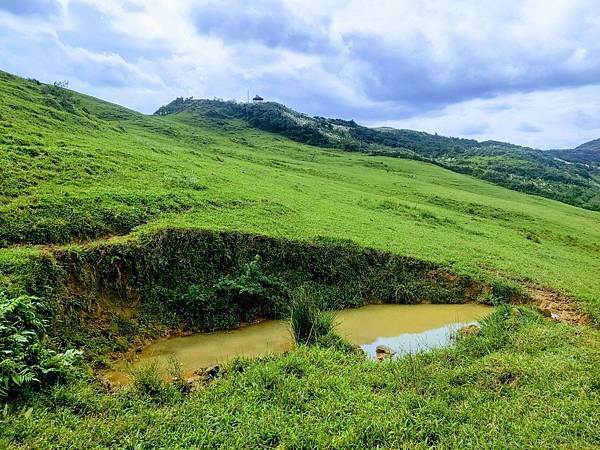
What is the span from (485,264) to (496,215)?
16979mm

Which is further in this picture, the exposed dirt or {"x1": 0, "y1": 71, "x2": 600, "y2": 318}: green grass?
the exposed dirt

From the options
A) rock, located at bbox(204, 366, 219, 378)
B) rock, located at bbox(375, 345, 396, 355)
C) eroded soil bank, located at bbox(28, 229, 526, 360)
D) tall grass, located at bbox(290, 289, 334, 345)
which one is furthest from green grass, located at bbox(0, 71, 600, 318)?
rock, located at bbox(375, 345, 396, 355)

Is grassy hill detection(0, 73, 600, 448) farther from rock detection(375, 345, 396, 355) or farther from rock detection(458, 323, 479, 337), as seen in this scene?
rock detection(375, 345, 396, 355)

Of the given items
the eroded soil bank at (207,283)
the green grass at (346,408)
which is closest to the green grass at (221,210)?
the eroded soil bank at (207,283)

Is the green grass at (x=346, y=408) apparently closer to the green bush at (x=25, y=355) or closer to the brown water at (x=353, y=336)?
A: the green bush at (x=25, y=355)

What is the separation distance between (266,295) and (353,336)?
291 centimetres

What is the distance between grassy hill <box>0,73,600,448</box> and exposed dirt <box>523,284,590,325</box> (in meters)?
0.17

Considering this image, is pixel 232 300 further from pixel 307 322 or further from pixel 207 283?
pixel 307 322

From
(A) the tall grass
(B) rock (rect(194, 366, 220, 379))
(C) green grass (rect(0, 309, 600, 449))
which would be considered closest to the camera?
(C) green grass (rect(0, 309, 600, 449))

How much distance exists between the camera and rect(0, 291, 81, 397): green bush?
6410 mm

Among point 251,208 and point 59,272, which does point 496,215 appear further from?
point 59,272

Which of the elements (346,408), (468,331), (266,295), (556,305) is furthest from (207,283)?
(556,305)

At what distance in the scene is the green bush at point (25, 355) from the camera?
6410 millimetres

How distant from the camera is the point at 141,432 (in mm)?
6336
